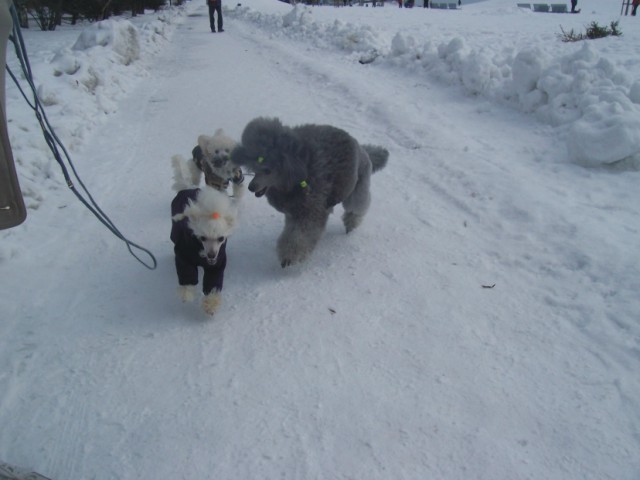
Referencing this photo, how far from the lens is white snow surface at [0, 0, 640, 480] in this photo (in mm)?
2227

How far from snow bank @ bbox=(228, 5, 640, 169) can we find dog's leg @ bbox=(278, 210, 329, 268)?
3.02 metres

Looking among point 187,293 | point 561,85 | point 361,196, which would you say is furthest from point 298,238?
point 561,85

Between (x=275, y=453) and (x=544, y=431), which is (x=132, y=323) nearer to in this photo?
(x=275, y=453)

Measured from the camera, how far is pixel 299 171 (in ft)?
10.9

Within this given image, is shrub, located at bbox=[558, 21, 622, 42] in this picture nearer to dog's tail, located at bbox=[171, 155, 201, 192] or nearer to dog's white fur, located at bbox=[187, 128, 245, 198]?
Answer: dog's white fur, located at bbox=[187, 128, 245, 198]

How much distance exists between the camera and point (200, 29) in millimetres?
20578

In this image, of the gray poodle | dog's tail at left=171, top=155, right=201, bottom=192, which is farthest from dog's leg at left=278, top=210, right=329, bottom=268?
dog's tail at left=171, top=155, right=201, bottom=192

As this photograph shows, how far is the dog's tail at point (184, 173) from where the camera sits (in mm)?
4453

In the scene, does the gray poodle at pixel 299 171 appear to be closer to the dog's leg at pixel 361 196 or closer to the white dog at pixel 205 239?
the dog's leg at pixel 361 196

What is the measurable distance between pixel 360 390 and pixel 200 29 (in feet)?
70.5

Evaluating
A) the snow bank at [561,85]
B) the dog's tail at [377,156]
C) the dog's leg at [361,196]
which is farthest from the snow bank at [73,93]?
the snow bank at [561,85]

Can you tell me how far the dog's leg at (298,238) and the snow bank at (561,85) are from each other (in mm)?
3023

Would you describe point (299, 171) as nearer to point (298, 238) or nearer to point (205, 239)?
point (298, 238)

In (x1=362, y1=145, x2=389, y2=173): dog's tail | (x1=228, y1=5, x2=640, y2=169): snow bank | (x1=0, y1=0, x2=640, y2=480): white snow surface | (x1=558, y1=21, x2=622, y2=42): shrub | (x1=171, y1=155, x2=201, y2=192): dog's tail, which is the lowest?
(x1=0, y1=0, x2=640, y2=480): white snow surface
